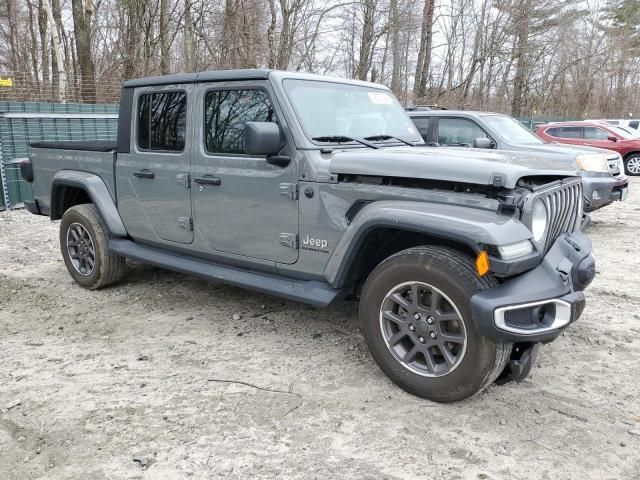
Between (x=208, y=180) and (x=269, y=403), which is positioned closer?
(x=269, y=403)

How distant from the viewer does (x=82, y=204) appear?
18.0ft

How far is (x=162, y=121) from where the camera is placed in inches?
179

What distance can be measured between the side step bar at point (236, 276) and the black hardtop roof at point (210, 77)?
1425 mm

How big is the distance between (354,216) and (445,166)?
0.68 m

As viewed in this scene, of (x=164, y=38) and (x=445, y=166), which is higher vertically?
(x=164, y=38)

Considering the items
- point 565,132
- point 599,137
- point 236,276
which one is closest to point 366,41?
point 565,132

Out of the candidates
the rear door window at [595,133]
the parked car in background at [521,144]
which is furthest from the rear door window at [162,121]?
the rear door window at [595,133]

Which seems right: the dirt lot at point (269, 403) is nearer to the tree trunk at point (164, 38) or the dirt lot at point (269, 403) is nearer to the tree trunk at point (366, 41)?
the tree trunk at point (164, 38)

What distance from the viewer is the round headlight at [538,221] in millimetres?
2961

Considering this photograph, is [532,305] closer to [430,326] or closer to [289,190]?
[430,326]

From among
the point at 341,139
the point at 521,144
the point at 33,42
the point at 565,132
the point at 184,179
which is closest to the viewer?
the point at 341,139

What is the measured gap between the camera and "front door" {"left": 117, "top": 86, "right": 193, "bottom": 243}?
438 cm

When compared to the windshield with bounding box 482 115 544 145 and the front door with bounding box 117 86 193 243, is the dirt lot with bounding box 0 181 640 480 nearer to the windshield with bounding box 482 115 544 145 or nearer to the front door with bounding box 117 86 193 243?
the front door with bounding box 117 86 193 243

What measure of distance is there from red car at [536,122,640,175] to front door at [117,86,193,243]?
41.4 ft
